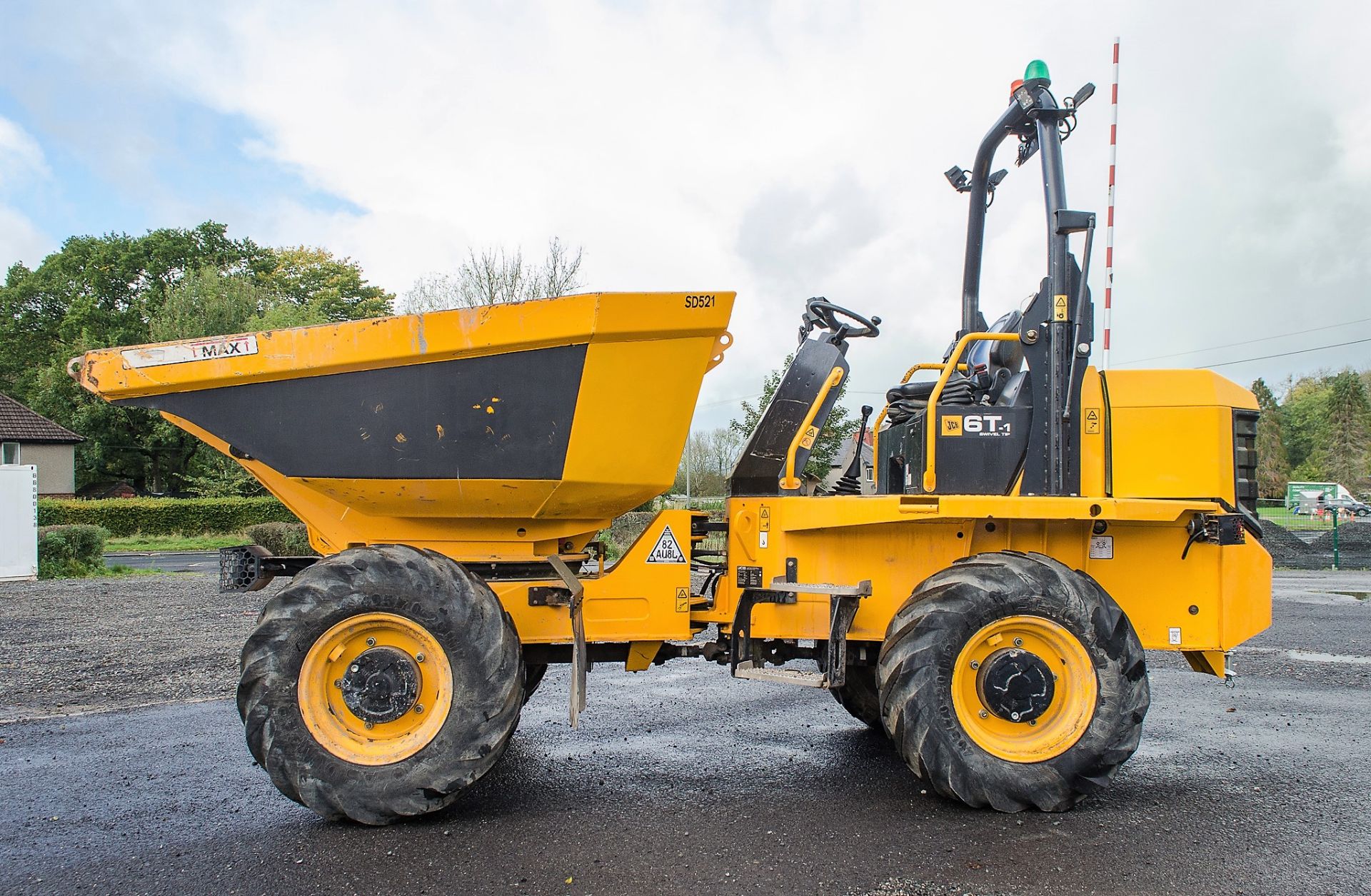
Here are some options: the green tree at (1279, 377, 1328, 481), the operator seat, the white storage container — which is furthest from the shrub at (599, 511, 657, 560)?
the green tree at (1279, 377, 1328, 481)

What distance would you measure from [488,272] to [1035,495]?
20272 mm

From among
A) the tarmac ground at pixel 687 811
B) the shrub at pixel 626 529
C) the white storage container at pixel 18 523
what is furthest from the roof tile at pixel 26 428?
the tarmac ground at pixel 687 811

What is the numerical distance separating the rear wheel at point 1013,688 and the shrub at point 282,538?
15.9 meters

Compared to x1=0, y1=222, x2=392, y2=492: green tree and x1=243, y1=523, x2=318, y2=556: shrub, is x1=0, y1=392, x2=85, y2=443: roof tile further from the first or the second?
x1=243, y1=523, x2=318, y2=556: shrub

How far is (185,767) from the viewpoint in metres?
4.95

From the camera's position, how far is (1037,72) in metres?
4.97

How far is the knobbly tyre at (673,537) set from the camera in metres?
4.22

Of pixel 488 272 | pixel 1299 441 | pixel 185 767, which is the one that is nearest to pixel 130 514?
pixel 488 272

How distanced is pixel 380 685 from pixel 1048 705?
126 inches

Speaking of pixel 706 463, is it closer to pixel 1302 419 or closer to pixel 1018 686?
pixel 1018 686

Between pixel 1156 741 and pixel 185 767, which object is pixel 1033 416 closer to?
pixel 1156 741

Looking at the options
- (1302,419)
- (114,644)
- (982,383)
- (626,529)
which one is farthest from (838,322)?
(1302,419)

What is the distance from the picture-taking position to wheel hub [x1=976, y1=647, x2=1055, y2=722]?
14.2 feet

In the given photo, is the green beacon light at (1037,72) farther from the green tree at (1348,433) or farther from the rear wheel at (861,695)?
the green tree at (1348,433)
